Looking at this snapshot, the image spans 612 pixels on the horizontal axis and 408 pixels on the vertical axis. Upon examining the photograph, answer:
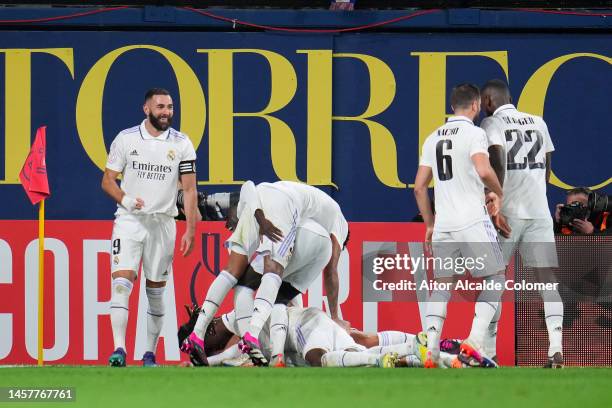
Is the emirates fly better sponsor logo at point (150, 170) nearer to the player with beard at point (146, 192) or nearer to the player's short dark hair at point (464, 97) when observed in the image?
the player with beard at point (146, 192)

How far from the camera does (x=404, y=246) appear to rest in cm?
1174

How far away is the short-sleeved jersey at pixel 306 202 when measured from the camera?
9.41 meters

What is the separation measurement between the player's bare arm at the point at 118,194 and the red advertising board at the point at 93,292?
2.07 metres

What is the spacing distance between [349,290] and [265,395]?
526 centimetres

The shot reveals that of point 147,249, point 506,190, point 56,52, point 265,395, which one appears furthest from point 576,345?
point 56,52

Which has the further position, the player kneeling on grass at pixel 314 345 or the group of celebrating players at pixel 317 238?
the player kneeling on grass at pixel 314 345

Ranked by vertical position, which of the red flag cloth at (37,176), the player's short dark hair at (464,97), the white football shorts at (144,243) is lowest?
the white football shorts at (144,243)

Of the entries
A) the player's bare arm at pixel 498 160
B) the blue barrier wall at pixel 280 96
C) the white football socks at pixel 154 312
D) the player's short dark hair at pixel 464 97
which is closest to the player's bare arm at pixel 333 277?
the white football socks at pixel 154 312

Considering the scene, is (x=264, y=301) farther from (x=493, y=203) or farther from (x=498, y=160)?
(x=498, y=160)

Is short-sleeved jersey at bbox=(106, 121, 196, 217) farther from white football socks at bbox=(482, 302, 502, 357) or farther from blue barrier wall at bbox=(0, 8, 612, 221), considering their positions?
blue barrier wall at bbox=(0, 8, 612, 221)

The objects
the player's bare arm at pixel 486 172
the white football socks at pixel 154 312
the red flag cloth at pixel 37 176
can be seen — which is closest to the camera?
the player's bare arm at pixel 486 172

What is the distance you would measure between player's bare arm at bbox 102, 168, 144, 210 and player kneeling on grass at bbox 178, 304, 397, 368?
121 cm

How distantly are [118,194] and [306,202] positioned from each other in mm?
1480

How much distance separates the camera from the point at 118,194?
970 cm
